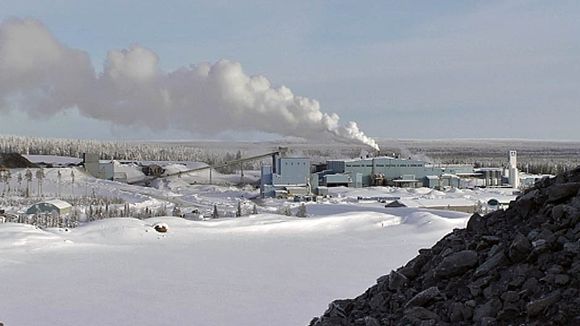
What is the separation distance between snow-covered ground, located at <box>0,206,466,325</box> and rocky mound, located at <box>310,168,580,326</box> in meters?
4.26

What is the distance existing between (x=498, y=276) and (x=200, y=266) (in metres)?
9.70

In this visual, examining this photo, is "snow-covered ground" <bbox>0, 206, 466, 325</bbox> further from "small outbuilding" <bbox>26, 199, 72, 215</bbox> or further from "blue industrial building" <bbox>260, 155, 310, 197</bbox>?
"blue industrial building" <bbox>260, 155, 310, 197</bbox>

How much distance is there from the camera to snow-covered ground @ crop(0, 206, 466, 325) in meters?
8.43

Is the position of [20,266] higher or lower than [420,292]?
lower

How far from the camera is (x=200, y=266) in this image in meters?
12.3

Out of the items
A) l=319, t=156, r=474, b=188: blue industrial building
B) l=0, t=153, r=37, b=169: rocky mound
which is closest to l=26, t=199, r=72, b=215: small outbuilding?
l=319, t=156, r=474, b=188: blue industrial building

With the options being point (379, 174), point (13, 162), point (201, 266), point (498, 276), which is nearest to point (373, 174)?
point (379, 174)

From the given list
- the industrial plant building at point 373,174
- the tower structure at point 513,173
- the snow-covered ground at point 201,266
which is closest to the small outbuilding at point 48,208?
the snow-covered ground at point 201,266

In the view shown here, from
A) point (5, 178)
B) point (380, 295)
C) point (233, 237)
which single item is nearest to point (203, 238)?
point (233, 237)

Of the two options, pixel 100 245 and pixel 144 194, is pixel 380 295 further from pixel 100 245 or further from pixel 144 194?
pixel 144 194

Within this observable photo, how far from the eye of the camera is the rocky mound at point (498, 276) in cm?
272

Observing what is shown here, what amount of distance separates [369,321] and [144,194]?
30406mm

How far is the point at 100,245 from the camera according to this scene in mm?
15141

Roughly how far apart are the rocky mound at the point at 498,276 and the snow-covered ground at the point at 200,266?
4.26 m
